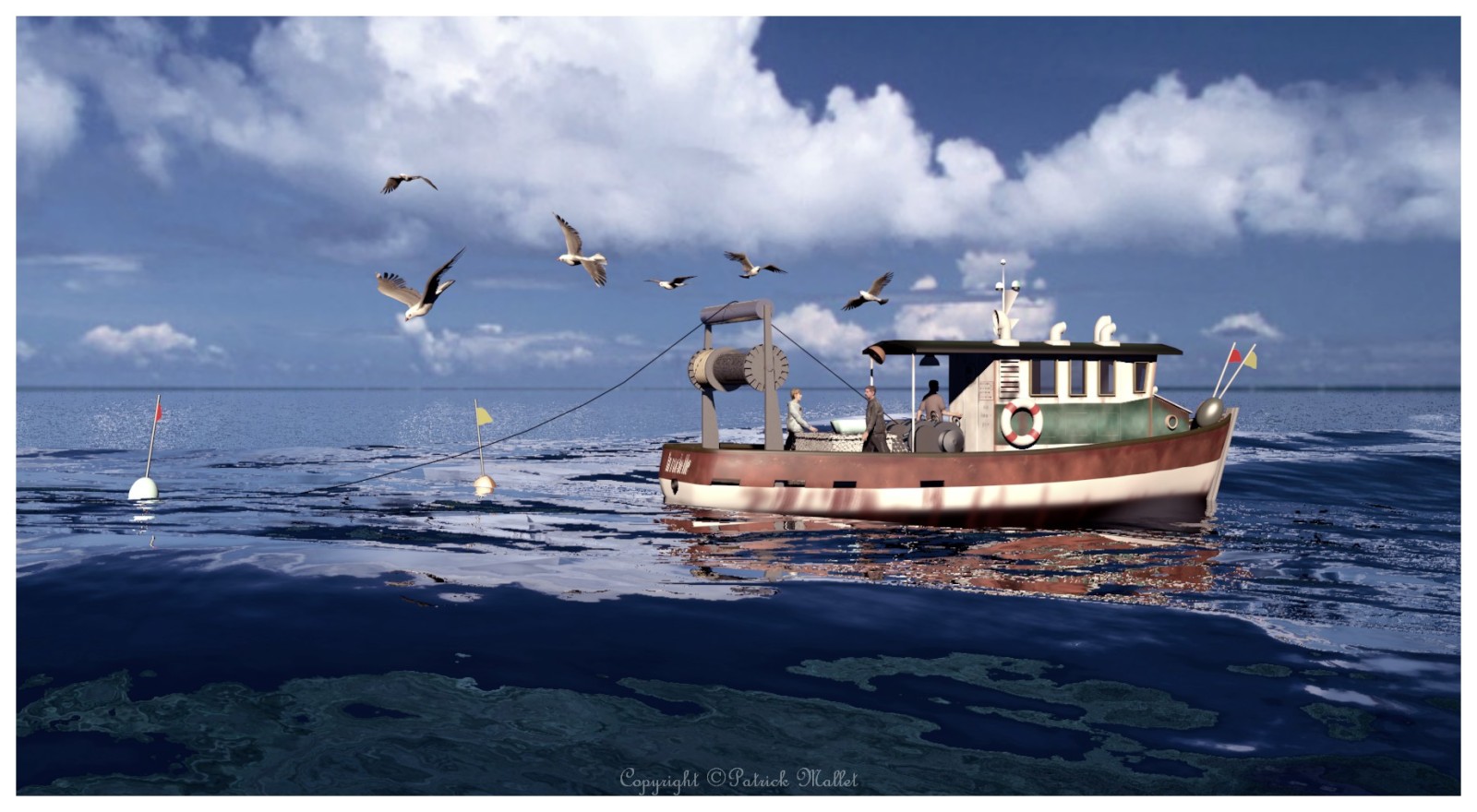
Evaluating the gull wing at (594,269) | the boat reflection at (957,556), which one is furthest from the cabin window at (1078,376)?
the gull wing at (594,269)

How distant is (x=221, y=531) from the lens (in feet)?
59.6

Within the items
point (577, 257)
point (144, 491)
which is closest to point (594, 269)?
point (577, 257)

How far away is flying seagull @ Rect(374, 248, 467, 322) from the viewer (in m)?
14.5

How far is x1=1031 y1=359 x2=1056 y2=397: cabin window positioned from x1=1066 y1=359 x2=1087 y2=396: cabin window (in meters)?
0.46

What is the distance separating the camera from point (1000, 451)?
2125cm

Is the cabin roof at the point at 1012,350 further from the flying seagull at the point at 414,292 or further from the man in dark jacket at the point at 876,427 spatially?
the flying seagull at the point at 414,292

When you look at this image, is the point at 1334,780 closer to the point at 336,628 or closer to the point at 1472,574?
the point at 1472,574

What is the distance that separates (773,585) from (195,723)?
7303 millimetres

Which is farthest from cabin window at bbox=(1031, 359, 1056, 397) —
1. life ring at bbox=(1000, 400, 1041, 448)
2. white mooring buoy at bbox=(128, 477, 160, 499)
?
white mooring buoy at bbox=(128, 477, 160, 499)

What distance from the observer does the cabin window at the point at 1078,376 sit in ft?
73.6

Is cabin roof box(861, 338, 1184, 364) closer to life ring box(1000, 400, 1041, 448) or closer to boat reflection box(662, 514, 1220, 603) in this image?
life ring box(1000, 400, 1041, 448)

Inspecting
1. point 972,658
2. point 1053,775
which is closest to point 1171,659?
point 972,658

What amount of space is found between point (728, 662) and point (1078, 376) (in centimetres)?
1562

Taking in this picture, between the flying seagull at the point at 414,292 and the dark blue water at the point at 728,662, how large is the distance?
3.95 m
